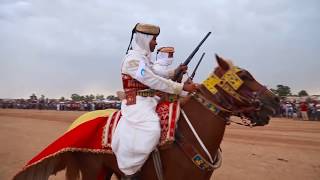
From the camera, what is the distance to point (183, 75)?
5793mm

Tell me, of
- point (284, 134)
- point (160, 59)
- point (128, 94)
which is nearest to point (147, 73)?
point (128, 94)

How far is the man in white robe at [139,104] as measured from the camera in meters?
4.89

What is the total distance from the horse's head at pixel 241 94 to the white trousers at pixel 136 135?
2.73ft

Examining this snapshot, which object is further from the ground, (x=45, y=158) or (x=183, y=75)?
→ (x=183, y=75)

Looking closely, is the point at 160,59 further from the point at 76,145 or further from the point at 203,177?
the point at 203,177

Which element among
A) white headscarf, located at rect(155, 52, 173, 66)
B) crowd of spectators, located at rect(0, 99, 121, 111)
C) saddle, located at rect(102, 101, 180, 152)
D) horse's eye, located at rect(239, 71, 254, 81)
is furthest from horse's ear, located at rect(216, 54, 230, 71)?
crowd of spectators, located at rect(0, 99, 121, 111)

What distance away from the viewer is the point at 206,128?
5.02 m

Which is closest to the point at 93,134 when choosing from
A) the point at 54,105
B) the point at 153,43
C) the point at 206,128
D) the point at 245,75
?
the point at 153,43

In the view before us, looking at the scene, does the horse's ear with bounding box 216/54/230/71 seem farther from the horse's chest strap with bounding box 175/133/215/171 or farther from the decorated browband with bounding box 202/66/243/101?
the horse's chest strap with bounding box 175/133/215/171

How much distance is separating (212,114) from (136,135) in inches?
38.8

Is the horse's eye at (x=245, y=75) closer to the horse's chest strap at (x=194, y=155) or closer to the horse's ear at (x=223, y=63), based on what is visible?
the horse's ear at (x=223, y=63)

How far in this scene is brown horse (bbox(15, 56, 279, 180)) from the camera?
16.1 ft

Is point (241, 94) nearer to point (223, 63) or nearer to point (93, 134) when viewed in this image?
point (223, 63)

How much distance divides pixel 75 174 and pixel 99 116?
3.03 ft
